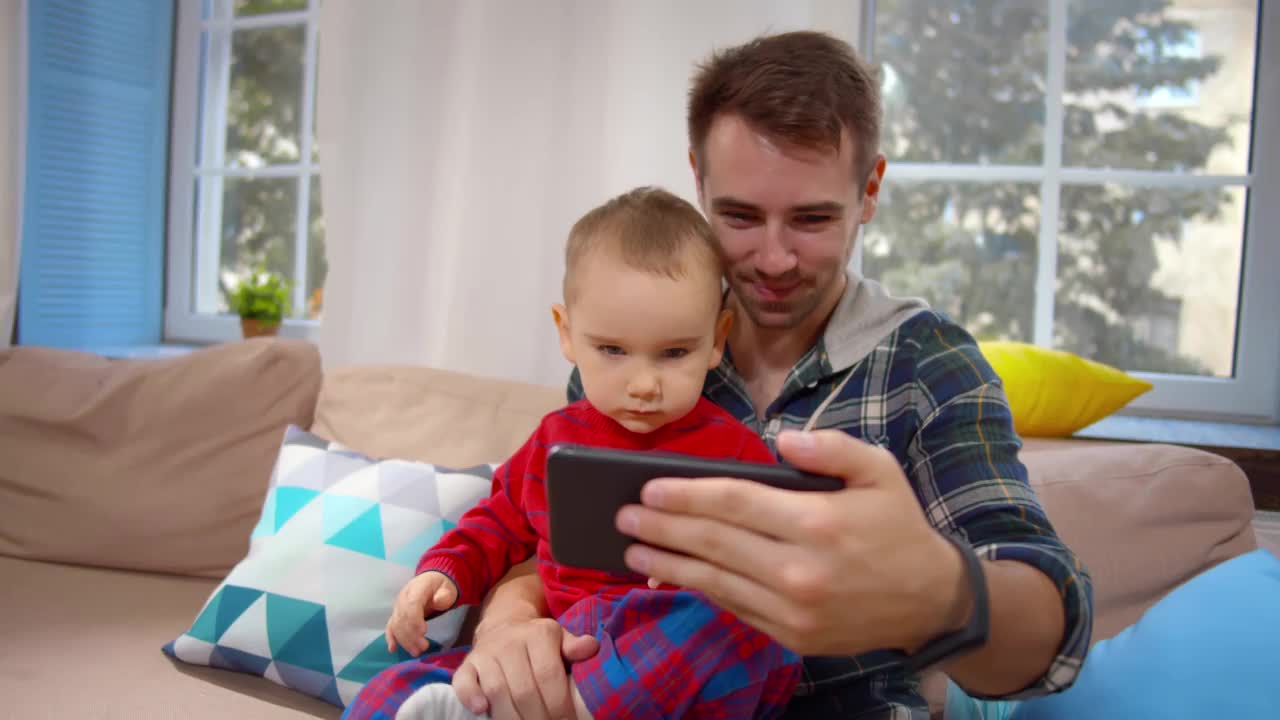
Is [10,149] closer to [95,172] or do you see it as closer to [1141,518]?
[95,172]

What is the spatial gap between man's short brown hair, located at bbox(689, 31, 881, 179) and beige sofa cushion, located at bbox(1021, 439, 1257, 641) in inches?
25.1

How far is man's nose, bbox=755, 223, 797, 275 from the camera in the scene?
1089mm

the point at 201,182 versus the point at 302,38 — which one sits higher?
the point at 302,38

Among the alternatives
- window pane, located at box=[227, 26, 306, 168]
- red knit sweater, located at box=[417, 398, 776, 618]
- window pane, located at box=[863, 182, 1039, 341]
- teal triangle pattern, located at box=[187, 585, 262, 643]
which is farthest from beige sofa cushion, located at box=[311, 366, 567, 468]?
window pane, located at box=[227, 26, 306, 168]

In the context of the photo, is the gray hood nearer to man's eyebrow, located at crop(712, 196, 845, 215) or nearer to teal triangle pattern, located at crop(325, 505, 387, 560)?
man's eyebrow, located at crop(712, 196, 845, 215)

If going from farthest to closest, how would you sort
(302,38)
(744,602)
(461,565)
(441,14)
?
(302,38), (441,14), (461,565), (744,602)

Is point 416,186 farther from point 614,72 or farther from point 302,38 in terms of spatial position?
point 302,38

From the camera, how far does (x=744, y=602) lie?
0.69 m

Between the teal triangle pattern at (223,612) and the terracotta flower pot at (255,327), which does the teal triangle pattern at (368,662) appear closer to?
the teal triangle pattern at (223,612)

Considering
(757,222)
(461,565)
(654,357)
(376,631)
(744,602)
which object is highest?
(757,222)

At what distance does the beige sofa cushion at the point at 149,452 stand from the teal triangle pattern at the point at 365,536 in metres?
0.49

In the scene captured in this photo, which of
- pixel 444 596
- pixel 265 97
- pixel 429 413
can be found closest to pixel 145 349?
pixel 265 97

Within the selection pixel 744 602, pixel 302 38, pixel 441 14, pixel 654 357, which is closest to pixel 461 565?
pixel 654 357

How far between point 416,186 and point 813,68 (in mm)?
1678
